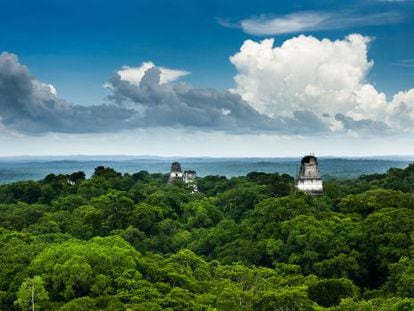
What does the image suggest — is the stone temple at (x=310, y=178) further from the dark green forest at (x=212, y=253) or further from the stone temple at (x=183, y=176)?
the stone temple at (x=183, y=176)

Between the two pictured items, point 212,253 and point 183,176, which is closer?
point 212,253

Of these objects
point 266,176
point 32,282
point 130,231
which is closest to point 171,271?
point 32,282

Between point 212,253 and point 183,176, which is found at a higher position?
point 183,176

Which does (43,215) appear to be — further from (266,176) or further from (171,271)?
(266,176)

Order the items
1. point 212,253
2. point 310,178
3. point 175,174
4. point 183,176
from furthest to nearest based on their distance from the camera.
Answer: point 175,174 < point 183,176 < point 310,178 < point 212,253

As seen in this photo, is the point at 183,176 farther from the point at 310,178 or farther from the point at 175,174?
the point at 310,178

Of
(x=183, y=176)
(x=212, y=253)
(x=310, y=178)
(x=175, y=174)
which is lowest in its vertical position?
(x=212, y=253)

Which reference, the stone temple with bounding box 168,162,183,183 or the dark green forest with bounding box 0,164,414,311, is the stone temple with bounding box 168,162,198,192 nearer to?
Answer: the stone temple with bounding box 168,162,183,183

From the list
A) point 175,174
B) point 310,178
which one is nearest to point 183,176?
point 175,174
